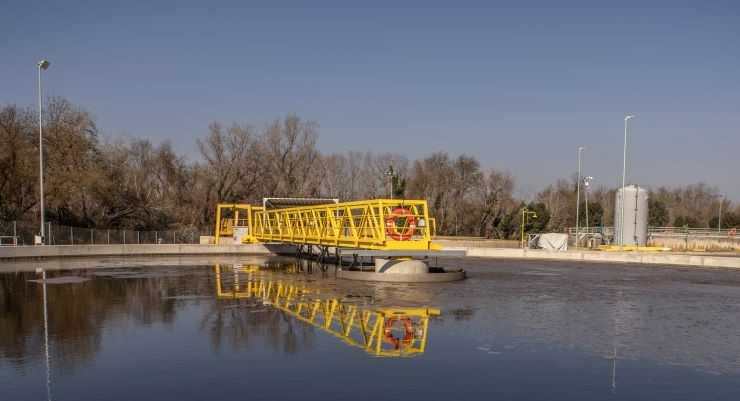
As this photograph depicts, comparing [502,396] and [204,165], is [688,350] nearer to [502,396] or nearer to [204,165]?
[502,396]

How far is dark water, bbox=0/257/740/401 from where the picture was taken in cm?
862

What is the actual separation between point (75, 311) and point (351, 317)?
674 centimetres

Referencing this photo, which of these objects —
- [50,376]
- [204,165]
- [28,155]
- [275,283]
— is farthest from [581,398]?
[204,165]

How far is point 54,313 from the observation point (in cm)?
1457

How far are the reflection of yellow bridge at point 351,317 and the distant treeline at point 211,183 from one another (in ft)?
89.7

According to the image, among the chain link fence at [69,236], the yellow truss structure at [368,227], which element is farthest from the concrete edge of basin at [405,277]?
the chain link fence at [69,236]

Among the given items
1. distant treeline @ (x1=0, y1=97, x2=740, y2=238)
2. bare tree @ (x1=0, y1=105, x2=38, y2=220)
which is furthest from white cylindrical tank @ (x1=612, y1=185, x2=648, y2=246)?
bare tree @ (x1=0, y1=105, x2=38, y2=220)

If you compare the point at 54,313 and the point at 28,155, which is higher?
the point at 28,155

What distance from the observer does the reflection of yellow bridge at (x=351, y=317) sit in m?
11.5

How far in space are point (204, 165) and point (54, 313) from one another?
52908 mm

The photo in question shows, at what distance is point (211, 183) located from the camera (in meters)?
63.4

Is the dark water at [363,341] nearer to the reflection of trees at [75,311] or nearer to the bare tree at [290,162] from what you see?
the reflection of trees at [75,311]

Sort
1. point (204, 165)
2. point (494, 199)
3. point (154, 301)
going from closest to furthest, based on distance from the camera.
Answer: point (154, 301)
point (204, 165)
point (494, 199)

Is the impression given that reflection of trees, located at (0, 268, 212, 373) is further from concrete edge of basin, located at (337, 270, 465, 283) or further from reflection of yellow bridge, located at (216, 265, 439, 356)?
concrete edge of basin, located at (337, 270, 465, 283)
